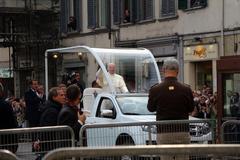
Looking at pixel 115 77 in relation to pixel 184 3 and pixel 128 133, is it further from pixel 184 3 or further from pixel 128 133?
pixel 184 3

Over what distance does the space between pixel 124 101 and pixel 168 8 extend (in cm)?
1360

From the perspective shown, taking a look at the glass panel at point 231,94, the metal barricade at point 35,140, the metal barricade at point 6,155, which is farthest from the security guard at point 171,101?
the metal barricade at point 6,155

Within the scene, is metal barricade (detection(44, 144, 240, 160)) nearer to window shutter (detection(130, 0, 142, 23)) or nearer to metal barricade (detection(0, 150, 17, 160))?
metal barricade (detection(0, 150, 17, 160))

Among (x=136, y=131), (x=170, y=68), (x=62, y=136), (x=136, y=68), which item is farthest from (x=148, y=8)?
(x=170, y=68)

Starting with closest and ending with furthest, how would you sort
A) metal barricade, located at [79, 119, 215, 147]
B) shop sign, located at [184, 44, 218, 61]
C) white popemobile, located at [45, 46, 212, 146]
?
1. metal barricade, located at [79, 119, 215, 147]
2. white popemobile, located at [45, 46, 212, 146]
3. shop sign, located at [184, 44, 218, 61]

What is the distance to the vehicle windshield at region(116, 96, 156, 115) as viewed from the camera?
546 inches

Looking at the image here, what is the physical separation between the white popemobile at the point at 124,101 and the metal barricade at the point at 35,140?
26.8 inches

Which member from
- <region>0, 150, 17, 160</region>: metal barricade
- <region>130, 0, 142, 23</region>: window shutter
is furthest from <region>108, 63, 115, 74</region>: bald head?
<region>130, 0, 142, 23</region>: window shutter

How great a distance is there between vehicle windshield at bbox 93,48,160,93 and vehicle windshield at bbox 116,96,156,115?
2.68 meters

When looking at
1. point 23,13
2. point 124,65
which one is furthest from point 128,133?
point 23,13

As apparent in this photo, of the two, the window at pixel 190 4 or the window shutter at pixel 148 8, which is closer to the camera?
the window at pixel 190 4

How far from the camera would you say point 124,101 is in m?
14.3

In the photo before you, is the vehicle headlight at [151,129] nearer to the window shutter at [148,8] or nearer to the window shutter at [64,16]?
the window shutter at [148,8]

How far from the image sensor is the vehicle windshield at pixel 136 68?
17.2m
